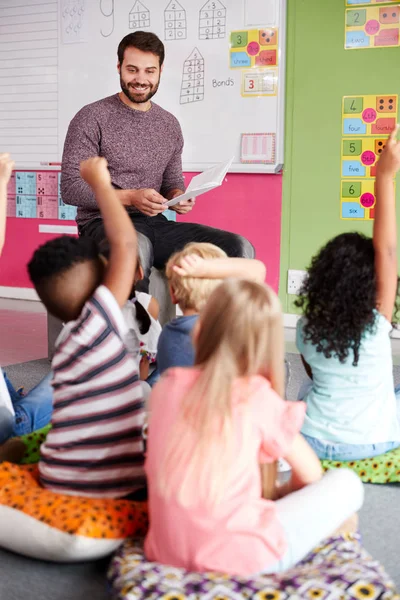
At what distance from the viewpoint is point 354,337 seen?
1638 millimetres

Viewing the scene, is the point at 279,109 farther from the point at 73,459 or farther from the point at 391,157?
the point at 73,459

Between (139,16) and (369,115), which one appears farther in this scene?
(139,16)

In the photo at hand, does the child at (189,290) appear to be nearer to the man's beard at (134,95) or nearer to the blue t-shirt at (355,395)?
the blue t-shirt at (355,395)

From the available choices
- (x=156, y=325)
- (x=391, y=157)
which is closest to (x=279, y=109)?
(x=156, y=325)

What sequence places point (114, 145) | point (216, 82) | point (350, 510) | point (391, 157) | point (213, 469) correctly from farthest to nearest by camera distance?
1. point (216, 82)
2. point (114, 145)
3. point (391, 157)
4. point (350, 510)
5. point (213, 469)

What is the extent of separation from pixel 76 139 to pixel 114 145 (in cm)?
15

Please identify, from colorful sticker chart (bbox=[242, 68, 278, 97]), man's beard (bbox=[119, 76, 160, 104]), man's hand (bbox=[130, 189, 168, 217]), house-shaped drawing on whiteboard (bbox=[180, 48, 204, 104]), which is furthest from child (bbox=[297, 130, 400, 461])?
house-shaped drawing on whiteboard (bbox=[180, 48, 204, 104])

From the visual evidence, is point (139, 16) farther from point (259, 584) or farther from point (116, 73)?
point (259, 584)

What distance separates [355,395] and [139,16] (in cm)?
293

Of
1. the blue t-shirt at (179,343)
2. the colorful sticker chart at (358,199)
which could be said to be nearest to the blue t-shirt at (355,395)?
the blue t-shirt at (179,343)

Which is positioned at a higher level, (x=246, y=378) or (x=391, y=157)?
(x=391, y=157)

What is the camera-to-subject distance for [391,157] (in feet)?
5.22

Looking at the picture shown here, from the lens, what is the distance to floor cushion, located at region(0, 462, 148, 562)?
1.28 m

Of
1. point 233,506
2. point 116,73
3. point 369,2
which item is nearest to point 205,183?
point 233,506
